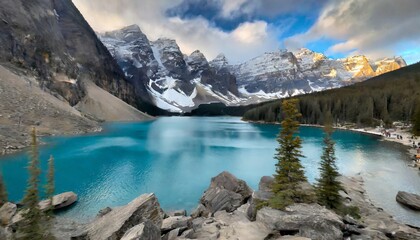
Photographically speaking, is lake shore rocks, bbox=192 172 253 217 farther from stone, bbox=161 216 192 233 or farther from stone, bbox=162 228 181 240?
stone, bbox=162 228 181 240

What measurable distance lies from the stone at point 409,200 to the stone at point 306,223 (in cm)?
1579

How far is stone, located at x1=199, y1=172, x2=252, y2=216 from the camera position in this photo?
23078 millimetres

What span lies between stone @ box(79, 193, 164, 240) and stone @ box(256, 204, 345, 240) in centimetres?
629

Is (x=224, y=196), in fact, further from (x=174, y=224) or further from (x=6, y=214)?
(x=6, y=214)

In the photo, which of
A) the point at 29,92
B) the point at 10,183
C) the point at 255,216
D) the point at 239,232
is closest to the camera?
the point at 239,232

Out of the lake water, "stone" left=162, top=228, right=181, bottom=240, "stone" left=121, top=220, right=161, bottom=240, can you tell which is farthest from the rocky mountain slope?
"stone" left=121, top=220, right=161, bottom=240

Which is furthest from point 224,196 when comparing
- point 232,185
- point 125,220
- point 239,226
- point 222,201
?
point 125,220

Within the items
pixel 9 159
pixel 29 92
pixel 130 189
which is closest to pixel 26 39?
pixel 29 92

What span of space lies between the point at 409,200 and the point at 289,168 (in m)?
16.1

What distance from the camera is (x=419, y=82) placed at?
152m

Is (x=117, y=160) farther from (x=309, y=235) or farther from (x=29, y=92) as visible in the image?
(x=29, y=92)

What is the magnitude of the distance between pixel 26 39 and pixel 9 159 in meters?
91.4

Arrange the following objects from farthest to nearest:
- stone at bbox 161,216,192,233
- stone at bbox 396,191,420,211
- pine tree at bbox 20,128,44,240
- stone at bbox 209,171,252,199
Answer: stone at bbox 396,191,420,211 < stone at bbox 209,171,252,199 < stone at bbox 161,216,192,233 < pine tree at bbox 20,128,44,240

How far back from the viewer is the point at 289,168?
19.2 metres
